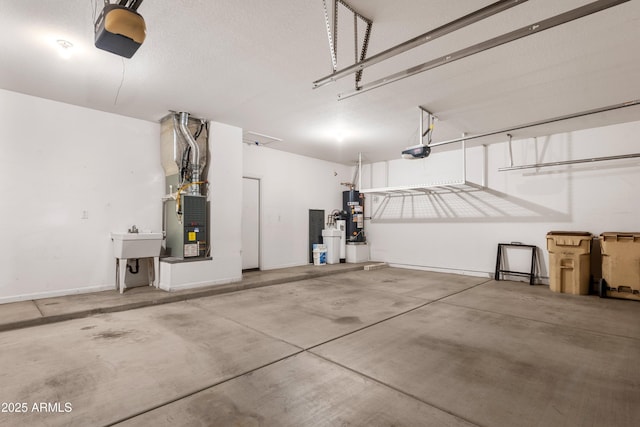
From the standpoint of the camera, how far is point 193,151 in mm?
5297

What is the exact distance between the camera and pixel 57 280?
4617 mm

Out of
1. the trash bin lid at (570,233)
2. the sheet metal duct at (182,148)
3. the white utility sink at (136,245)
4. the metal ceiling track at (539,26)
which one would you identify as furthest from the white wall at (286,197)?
the trash bin lid at (570,233)

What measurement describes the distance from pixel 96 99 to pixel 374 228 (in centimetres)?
699

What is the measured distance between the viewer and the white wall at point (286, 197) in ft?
24.0

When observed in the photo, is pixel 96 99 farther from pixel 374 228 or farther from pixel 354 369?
pixel 374 228

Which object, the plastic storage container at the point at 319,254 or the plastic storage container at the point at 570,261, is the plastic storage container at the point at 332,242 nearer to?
the plastic storage container at the point at 319,254

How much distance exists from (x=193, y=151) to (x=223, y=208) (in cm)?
114

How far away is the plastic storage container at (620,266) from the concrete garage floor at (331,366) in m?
0.55

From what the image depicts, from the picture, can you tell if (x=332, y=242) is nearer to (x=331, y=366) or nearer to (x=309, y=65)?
(x=309, y=65)

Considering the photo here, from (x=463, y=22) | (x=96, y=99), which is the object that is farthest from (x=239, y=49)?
(x=96, y=99)

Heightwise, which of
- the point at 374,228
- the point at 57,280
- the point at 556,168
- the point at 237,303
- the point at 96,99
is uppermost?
the point at 96,99

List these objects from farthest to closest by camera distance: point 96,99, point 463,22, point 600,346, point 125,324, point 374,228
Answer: point 374,228, point 96,99, point 125,324, point 600,346, point 463,22

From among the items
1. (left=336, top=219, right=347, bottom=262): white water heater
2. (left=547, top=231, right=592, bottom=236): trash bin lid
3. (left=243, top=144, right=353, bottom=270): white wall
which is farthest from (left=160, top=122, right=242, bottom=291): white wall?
(left=547, top=231, right=592, bottom=236): trash bin lid

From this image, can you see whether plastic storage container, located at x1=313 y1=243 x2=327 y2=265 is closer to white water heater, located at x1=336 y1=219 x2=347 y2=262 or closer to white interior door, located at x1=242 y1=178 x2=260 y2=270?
white water heater, located at x1=336 y1=219 x2=347 y2=262
